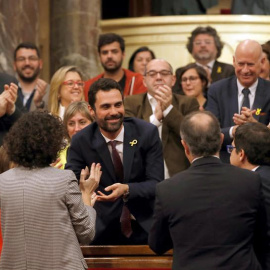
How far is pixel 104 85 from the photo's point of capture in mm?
5508

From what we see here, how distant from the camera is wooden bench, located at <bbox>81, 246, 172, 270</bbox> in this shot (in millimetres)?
4996

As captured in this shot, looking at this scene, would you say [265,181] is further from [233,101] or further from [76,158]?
[233,101]

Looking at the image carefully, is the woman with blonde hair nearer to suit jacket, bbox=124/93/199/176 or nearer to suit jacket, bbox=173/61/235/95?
suit jacket, bbox=124/93/199/176

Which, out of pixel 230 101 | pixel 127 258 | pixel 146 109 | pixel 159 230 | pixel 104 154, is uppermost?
pixel 230 101

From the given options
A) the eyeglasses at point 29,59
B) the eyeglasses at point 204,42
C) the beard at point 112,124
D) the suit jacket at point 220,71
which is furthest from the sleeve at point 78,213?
the eyeglasses at point 204,42

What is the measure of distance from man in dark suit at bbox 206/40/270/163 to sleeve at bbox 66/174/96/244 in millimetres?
2042

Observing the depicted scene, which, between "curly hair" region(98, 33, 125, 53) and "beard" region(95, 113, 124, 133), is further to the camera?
"curly hair" region(98, 33, 125, 53)

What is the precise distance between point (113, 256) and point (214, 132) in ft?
3.91

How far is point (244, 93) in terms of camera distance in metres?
6.39

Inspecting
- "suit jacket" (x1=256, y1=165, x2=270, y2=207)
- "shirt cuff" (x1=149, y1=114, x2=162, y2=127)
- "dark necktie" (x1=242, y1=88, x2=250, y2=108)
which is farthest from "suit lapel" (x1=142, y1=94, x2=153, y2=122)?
"suit jacket" (x1=256, y1=165, x2=270, y2=207)

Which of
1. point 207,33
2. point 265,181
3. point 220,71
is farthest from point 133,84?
point 265,181

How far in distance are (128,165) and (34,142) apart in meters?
1.14

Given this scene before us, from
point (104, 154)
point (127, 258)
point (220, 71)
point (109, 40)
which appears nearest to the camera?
point (127, 258)

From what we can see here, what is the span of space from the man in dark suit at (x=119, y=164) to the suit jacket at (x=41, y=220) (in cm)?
99
